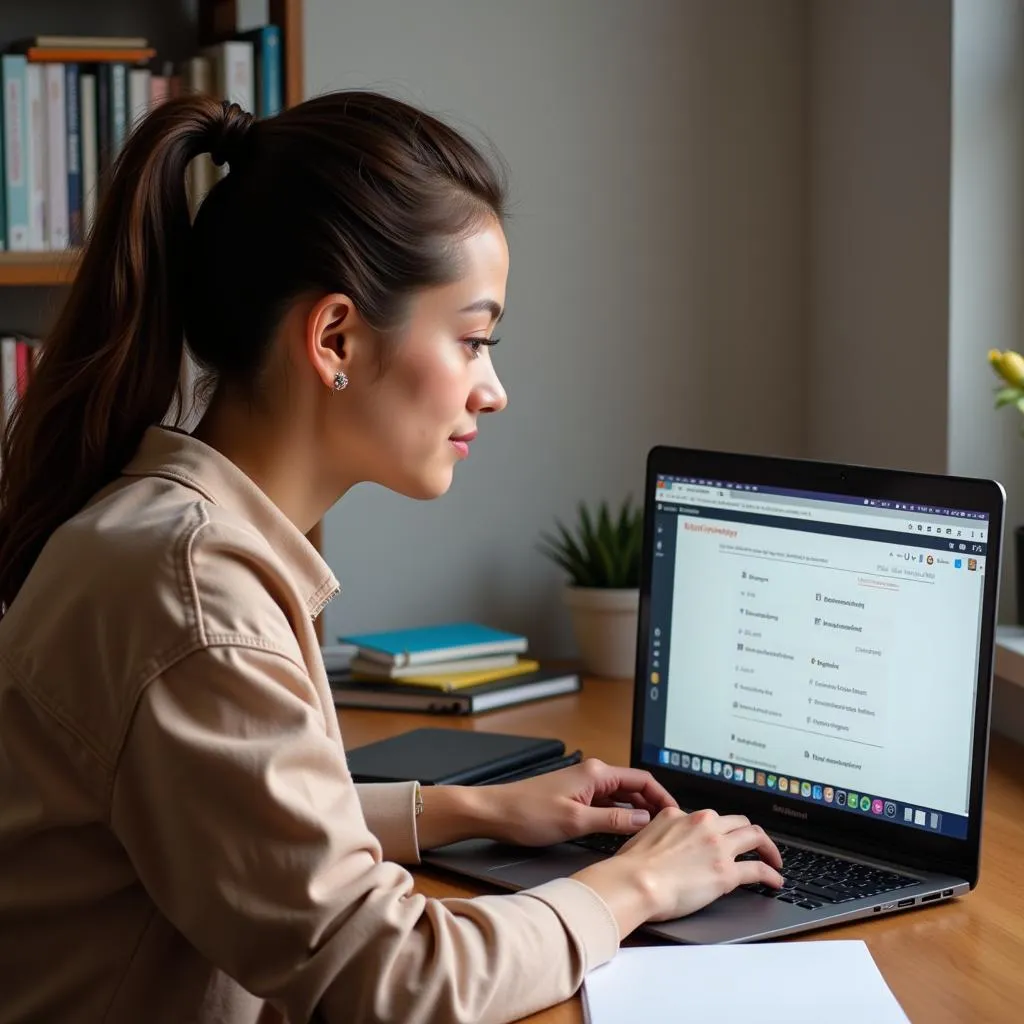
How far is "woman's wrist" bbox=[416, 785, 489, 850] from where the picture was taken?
1.24 meters

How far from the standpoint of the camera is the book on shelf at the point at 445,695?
1.80 m

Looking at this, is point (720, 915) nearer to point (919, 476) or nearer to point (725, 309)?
point (919, 476)

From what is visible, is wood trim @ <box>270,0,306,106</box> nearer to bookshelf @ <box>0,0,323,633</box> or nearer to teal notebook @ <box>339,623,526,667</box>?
bookshelf @ <box>0,0,323,633</box>

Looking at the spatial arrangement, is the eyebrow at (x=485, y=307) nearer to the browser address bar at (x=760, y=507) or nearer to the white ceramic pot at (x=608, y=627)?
the browser address bar at (x=760, y=507)

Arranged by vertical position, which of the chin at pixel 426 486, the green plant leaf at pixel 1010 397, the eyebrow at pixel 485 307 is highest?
the eyebrow at pixel 485 307

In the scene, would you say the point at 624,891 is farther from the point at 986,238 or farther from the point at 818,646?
the point at 986,238

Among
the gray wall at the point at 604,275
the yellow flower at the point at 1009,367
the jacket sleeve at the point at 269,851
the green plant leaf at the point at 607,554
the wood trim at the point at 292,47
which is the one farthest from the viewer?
the gray wall at the point at 604,275

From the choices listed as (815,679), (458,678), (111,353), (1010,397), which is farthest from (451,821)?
(1010,397)

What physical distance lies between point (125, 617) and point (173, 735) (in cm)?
8

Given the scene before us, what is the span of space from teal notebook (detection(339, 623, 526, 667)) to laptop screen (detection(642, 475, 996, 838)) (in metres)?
0.51

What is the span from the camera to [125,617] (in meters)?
0.88

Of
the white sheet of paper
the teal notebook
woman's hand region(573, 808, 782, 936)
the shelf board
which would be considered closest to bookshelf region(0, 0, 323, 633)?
the shelf board

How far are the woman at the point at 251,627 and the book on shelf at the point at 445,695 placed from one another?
20.6 inches

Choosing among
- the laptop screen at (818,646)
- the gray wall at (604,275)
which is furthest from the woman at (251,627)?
the gray wall at (604,275)
